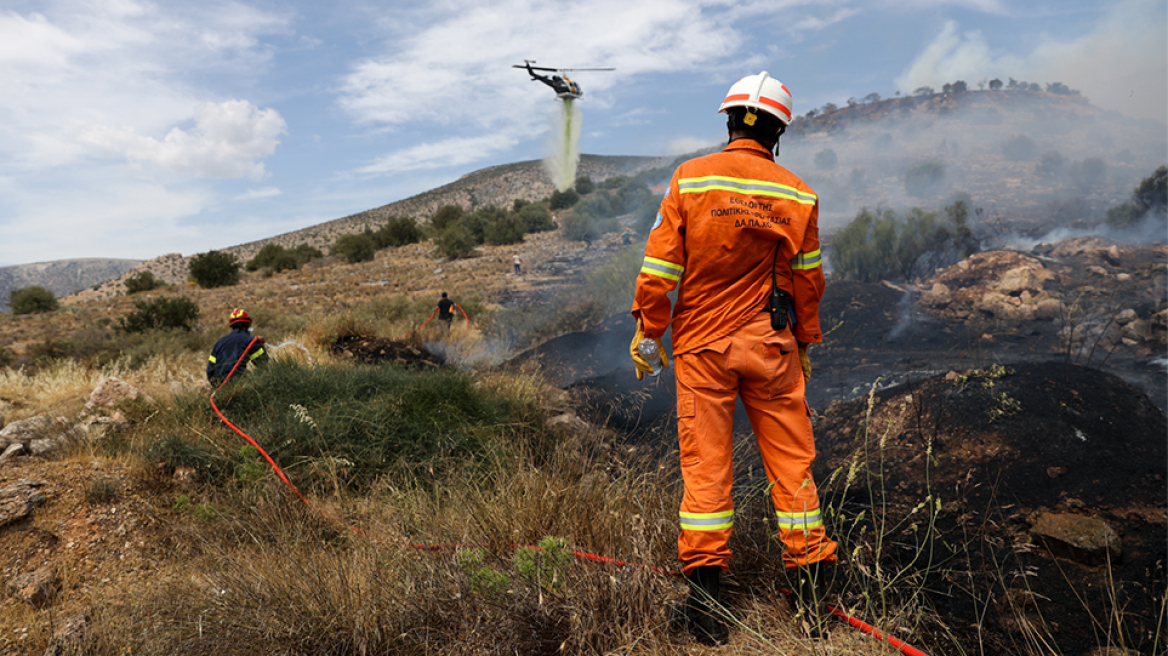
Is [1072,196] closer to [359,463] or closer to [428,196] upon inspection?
[359,463]

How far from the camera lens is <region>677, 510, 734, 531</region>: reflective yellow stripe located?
229cm

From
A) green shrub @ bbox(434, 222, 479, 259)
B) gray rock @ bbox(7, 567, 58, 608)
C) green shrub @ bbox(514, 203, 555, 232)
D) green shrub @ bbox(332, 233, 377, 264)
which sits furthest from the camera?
green shrub @ bbox(514, 203, 555, 232)

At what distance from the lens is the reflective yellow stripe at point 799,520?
2303 millimetres

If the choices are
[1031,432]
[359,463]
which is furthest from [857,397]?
[359,463]

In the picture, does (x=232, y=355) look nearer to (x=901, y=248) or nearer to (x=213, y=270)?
(x=901, y=248)

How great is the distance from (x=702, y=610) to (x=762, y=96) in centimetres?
221

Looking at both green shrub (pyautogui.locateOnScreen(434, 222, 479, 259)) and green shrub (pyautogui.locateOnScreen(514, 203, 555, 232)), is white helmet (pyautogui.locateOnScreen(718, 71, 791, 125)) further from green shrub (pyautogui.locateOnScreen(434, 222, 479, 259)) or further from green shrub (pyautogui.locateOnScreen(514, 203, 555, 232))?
green shrub (pyautogui.locateOnScreen(514, 203, 555, 232))

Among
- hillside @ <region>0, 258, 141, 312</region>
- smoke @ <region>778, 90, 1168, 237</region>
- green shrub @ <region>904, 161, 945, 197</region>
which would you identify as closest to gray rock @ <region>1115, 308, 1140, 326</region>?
smoke @ <region>778, 90, 1168, 237</region>

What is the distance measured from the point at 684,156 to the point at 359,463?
5569cm

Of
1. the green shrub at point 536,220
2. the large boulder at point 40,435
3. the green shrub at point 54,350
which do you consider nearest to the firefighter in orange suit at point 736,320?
the large boulder at point 40,435

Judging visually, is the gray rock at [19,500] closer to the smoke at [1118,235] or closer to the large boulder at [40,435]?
the large boulder at [40,435]

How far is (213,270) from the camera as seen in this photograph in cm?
2911

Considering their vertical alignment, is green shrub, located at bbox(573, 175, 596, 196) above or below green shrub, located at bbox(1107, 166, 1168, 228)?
above

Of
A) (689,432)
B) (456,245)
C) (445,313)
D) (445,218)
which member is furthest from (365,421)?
(445,218)
